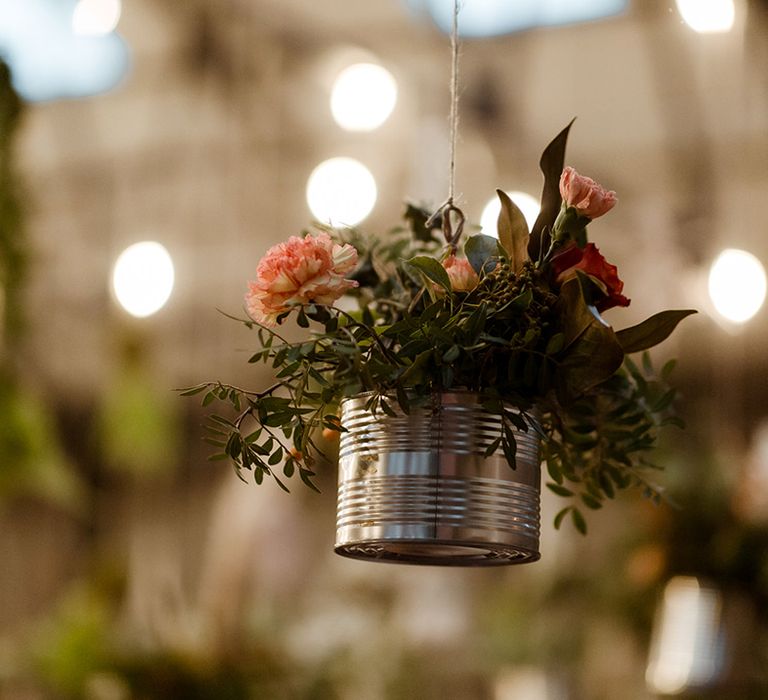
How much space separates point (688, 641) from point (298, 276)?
9.99 ft

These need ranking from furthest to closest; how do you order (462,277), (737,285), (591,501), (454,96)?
(737,285) < (591,501) < (454,96) < (462,277)

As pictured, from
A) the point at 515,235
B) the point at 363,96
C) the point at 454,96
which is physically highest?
the point at 363,96

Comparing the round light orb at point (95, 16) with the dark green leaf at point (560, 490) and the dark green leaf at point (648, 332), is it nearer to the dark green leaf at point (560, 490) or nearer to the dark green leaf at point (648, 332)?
the dark green leaf at point (560, 490)

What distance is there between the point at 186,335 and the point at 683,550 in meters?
3.36

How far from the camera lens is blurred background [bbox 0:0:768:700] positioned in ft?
14.4

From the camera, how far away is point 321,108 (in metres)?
5.53

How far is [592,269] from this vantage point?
1.45 meters

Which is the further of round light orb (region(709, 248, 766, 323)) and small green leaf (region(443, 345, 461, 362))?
round light orb (region(709, 248, 766, 323))

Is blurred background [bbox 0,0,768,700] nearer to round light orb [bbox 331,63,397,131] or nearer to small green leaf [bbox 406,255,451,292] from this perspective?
round light orb [bbox 331,63,397,131]

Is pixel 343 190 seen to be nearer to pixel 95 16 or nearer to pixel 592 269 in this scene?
pixel 95 16

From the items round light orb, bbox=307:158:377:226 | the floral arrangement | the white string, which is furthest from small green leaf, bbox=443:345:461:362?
round light orb, bbox=307:158:377:226

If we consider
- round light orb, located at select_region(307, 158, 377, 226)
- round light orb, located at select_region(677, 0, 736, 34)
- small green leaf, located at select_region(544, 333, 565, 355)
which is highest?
round light orb, located at select_region(677, 0, 736, 34)

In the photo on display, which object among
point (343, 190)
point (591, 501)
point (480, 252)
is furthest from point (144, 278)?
point (480, 252)

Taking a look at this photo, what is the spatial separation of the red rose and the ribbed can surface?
18 centimetres
